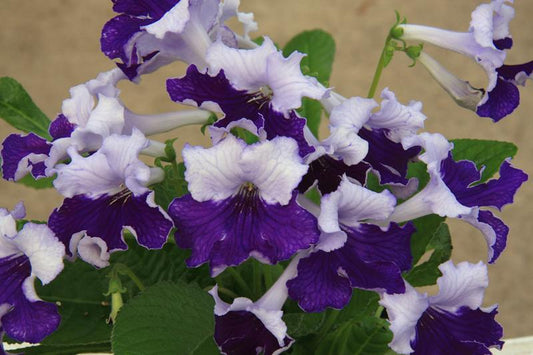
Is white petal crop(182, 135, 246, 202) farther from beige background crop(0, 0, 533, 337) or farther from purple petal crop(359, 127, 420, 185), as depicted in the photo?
beige background crop(0, 0, 533, 337)

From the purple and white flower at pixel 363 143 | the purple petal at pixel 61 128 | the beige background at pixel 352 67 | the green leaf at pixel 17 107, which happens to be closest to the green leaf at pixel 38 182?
the green leaf at pixel 17 107

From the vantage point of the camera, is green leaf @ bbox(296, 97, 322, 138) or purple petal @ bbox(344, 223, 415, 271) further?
green leaf @ bbox(296, 97, 322, 138)

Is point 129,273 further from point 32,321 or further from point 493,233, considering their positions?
point 493,233

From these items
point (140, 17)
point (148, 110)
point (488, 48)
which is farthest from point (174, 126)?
point (148, 110)

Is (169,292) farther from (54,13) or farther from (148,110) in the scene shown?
(54,13)

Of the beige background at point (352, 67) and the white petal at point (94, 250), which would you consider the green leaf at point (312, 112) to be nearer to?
the white petal at point (94, 250)

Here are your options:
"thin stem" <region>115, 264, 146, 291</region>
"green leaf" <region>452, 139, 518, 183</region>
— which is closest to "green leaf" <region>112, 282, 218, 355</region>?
"thin stem" <region>115, 264, 146, 291</region>
